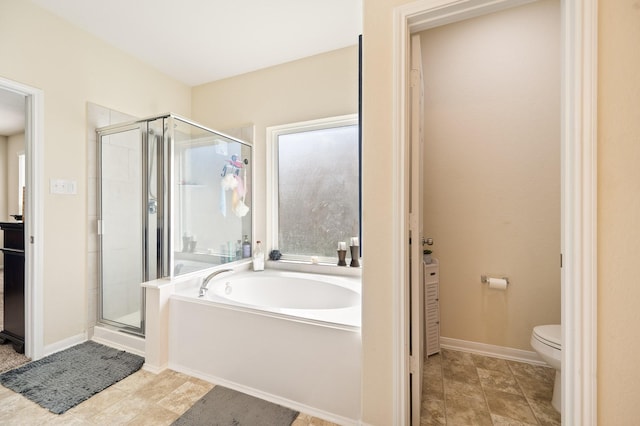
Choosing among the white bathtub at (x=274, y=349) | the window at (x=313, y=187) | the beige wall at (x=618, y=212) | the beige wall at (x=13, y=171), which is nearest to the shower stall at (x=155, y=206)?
the white bathtub at (x=274, y=349)

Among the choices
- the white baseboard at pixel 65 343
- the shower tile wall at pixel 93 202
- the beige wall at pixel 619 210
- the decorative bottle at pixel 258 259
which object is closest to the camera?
the beige wall at pixel 619 210

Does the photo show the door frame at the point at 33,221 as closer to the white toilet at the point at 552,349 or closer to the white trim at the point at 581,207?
the white trim at the point at 581,207

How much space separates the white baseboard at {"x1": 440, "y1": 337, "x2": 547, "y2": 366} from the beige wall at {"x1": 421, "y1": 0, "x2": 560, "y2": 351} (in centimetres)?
5

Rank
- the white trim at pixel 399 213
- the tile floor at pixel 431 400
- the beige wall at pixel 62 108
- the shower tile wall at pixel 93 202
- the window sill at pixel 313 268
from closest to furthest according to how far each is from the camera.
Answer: the white trim at pixel 399 213 < the tile floor at pixel 431 400 < the beige wall at pixel 62 108 < the shower tile wall at pixel 93 202 < the window sill at pixel 313 268

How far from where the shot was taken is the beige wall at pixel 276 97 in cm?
254

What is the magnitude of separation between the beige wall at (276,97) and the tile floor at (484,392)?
1.88 metres

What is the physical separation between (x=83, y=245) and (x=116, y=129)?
1.03 meters

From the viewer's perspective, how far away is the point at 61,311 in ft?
7.27

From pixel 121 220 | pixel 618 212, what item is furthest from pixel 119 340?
pixel 618 212

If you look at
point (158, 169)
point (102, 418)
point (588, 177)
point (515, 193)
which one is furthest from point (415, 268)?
point (158, 169)

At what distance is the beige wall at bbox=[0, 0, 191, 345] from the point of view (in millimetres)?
1988

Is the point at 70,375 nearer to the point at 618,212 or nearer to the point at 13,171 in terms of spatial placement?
the point at 618,212

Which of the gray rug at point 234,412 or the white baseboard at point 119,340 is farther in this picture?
the white baseboard at point 119,340

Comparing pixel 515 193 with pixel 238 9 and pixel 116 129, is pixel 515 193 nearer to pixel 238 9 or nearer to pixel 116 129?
pixel 238 9
